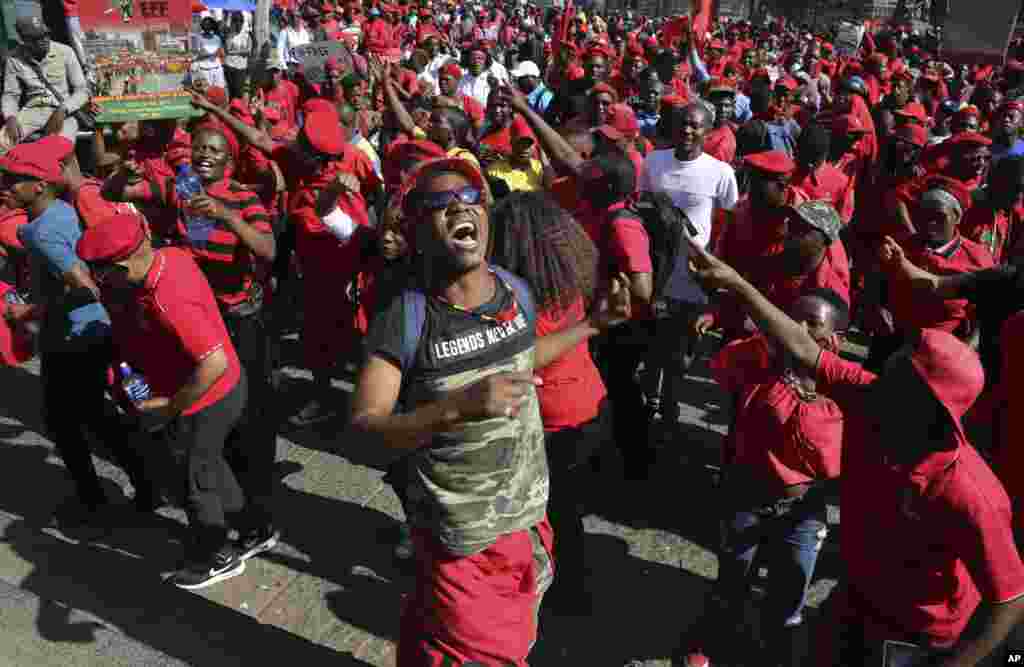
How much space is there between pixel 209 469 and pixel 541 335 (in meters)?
1.71

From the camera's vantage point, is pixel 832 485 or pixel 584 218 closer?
pixel 832 485

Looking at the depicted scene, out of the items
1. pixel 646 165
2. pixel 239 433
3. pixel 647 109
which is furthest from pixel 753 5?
pixel 239 433

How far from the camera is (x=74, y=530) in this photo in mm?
4332

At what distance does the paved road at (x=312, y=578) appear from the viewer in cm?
348

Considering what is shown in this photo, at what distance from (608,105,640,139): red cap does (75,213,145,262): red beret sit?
12.7 ft

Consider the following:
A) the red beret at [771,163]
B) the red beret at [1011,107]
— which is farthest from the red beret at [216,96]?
the red beret at [1011,107]

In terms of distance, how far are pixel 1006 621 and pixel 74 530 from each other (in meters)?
4.23

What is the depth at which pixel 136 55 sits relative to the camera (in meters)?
5.86

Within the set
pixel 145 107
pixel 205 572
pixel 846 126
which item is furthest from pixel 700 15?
pixel 205 572

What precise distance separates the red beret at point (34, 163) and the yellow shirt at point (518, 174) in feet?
8.80

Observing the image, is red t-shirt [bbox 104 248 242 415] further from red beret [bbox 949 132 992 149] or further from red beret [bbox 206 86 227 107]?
red beret [bbox 949 132 992 149]

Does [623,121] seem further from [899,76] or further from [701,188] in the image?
[899,76]

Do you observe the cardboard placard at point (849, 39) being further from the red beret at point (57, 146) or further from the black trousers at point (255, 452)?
the red beret at point (57, 146)

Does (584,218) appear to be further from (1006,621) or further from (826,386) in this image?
(1006,621)
